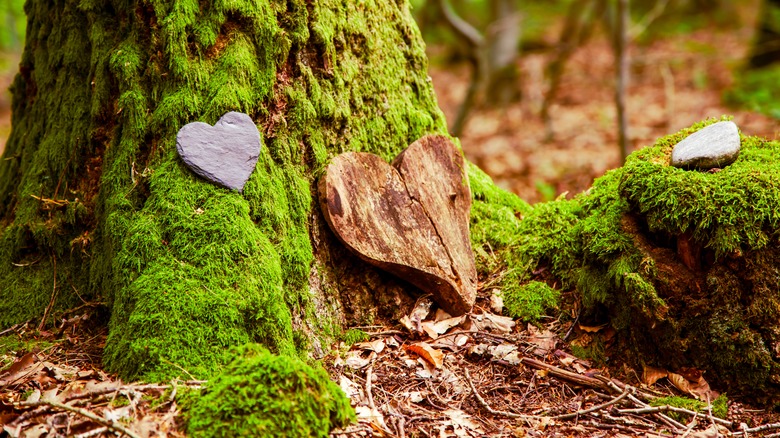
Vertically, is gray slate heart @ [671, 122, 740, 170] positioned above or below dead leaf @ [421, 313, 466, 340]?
above

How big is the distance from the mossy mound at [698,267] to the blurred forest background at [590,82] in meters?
3.56

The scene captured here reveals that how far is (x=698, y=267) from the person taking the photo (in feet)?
9.53

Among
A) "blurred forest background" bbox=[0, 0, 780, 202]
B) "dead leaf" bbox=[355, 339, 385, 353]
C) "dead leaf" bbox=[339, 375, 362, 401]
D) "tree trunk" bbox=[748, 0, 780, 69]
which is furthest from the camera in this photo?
"tree trunk" bbox=[748, 0, 780, 69]

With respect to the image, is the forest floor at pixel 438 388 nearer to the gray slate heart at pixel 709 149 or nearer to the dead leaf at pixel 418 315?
the dead leaf at pixel 418 315

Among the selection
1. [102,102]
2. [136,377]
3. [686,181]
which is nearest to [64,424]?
[136,377]

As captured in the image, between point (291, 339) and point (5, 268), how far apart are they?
184 cm

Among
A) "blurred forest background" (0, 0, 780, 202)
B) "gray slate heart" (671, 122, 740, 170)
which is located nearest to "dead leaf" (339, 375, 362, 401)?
"gray slate heart" (671, 122, 740, 170)

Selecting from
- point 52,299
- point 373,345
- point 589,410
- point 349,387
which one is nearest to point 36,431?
point 52,299

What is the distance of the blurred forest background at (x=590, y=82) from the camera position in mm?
8250

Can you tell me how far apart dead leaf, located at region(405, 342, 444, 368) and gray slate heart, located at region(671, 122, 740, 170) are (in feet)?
5.55

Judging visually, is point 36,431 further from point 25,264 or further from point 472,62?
point 472,62

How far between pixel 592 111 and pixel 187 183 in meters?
10.4

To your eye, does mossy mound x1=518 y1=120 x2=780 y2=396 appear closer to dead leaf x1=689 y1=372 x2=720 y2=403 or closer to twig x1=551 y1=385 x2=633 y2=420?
dead leaf x1=689 y1=372 x2=720 y2=403

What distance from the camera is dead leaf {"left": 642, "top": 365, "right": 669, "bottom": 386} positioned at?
2.94m
